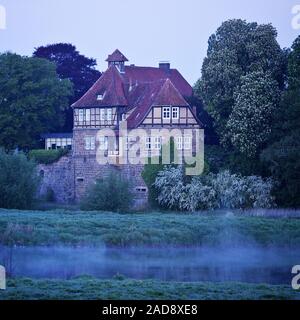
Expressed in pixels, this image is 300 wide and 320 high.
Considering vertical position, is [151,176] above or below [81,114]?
below

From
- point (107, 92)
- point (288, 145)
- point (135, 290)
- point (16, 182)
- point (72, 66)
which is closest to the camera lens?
point (135, 290)

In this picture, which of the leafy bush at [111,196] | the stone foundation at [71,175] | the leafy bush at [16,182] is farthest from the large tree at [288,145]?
the leafy bush at [16,182]

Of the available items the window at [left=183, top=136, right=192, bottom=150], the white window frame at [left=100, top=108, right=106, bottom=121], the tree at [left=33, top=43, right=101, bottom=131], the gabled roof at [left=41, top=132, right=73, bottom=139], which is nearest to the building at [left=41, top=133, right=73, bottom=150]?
the gabled roof at [left=41, top=132, right=73, bottom=139]

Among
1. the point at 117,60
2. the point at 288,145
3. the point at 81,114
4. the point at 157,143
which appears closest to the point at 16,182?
the point at 157,143

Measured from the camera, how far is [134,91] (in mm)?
31312

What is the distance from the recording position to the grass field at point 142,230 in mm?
20547

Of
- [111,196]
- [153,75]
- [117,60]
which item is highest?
[117,60]

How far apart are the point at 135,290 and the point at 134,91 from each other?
1735 cm

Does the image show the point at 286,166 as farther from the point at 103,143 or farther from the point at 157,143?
the point at 103,143

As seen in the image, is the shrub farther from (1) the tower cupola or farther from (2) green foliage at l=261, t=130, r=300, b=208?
(1) the tower cupola

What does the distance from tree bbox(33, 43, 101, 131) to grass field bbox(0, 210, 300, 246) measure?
386 inches

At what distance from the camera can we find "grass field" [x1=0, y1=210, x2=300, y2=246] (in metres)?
20.5

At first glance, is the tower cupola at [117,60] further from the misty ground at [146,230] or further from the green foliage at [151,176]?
the misty ground at [146,230]
